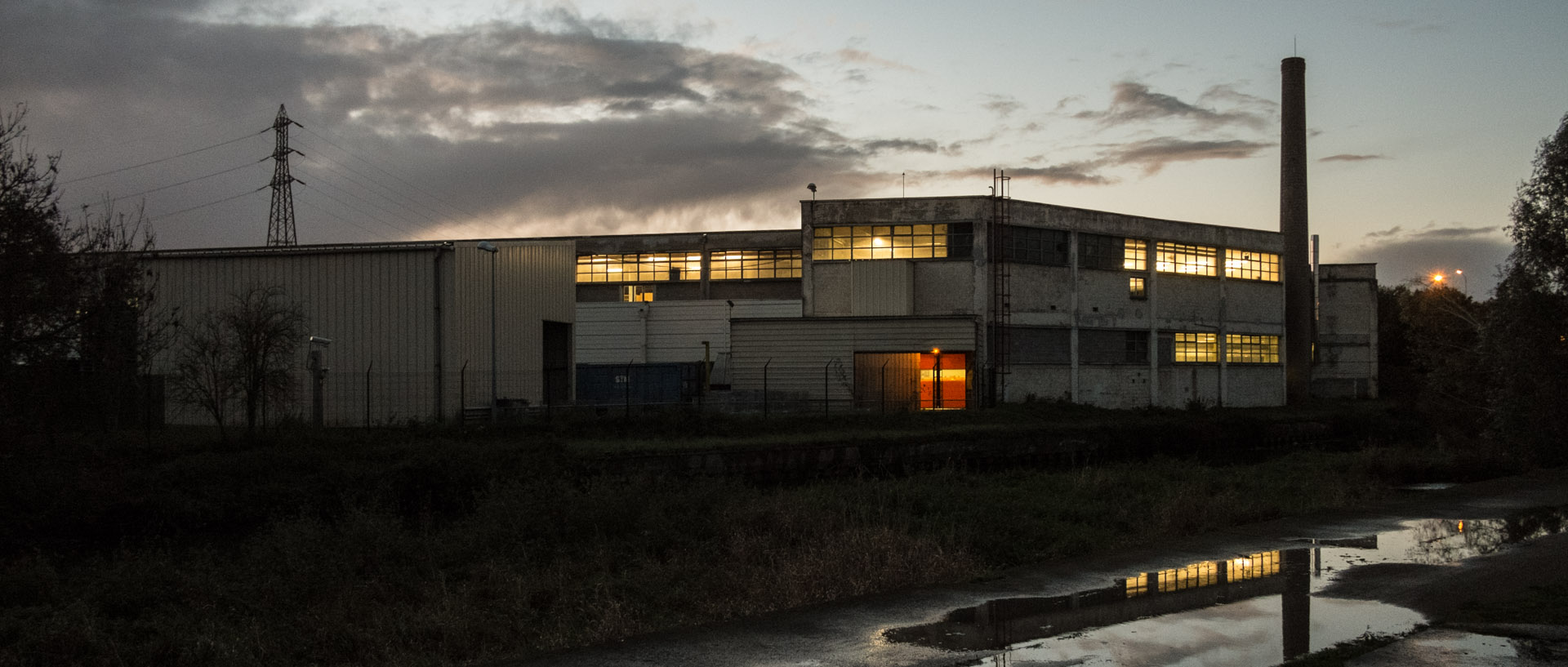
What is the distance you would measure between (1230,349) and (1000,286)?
501 inches

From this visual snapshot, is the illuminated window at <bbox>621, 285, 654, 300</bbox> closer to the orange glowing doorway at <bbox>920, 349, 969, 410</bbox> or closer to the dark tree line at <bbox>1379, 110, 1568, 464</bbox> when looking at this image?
the orange glowing doorway at <bbox>920, 349, 969, 410</bbox>

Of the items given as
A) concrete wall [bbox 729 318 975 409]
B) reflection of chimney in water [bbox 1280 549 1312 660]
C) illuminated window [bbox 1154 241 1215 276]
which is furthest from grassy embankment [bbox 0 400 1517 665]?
illuminated window [bbox 1154 241 1215 276]

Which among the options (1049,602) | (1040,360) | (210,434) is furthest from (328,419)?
(1040,360)

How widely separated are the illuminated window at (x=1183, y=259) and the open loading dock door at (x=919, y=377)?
11.1 m

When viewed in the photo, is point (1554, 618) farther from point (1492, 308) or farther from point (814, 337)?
point (814, 337)

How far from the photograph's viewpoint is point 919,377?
116 ft

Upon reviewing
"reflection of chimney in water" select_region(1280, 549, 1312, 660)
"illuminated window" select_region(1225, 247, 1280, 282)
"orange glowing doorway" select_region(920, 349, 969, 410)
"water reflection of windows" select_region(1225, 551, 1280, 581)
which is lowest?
"water reflection of windows" select_region(1225, 551, 1280, 581)

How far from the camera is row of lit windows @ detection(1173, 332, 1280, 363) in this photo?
41875mm

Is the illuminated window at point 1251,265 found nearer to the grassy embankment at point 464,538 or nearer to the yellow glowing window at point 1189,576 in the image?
the grassy embankment at point 464,538

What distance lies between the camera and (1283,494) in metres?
17.2

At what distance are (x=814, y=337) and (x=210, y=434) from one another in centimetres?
1812

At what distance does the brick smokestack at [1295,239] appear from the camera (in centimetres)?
4659

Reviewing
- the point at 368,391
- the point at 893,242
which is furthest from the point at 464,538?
the point at 893,242

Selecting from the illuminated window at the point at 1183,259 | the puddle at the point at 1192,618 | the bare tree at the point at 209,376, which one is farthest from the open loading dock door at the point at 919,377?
the puddle at the point at 1192,618
